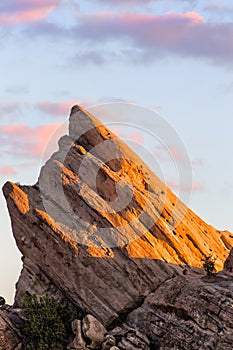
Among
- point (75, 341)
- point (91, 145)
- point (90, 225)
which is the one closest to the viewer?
point (75, 341)

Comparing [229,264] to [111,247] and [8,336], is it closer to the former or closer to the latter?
[111,247]

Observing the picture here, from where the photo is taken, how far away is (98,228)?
87.5m

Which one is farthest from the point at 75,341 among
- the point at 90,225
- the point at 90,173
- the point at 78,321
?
the point at 90,173

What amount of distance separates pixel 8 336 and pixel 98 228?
1434 cm

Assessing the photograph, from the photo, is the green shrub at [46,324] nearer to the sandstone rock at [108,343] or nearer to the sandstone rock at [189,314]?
the sandstone rock at [108,343]

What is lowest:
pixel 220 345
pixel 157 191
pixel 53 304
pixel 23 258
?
pixel 220 345

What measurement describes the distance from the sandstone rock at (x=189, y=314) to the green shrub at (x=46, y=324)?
6.79m

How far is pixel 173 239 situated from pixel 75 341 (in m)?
15.8

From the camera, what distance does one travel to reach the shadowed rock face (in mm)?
85562

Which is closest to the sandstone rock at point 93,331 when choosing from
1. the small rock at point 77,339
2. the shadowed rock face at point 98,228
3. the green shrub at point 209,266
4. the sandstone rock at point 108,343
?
the small rock at point 77,339

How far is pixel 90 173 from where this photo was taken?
90312 mm

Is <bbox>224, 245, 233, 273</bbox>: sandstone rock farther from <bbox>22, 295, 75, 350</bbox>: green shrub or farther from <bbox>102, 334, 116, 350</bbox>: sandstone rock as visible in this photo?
<bbox>22, 295, 75, 350</bbox>: green shrub

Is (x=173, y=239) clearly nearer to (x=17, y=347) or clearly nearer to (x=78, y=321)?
(x=78, y=321)

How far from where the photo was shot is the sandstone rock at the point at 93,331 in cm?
8150
